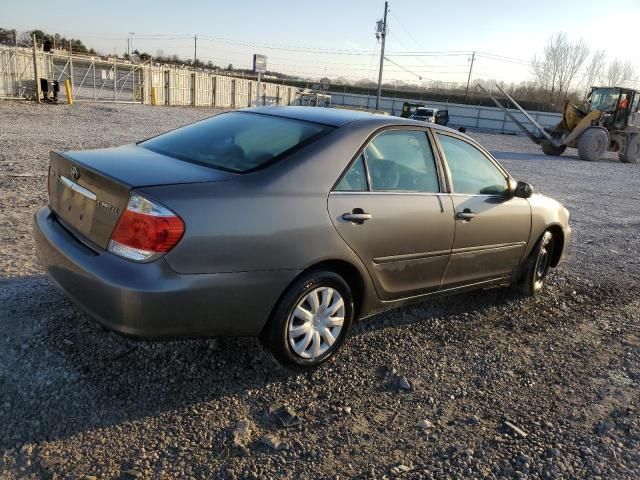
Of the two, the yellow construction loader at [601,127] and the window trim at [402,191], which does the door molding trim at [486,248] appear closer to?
the window trim at [402,191]

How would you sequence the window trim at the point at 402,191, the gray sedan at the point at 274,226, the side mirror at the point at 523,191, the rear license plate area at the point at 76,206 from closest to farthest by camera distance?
the gray sedan at the point at 274,226 < the rear license plate area at the point at 76,206 < the window trim at the point at 402,191 < the side mirror at the point at 523,191

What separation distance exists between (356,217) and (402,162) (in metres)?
0.71

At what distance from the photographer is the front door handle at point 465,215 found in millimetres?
3764

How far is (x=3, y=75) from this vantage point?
21.9m

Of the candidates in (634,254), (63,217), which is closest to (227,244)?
(63,217)

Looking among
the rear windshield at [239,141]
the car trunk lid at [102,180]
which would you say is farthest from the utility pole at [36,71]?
the car trunk lid at [102,180]

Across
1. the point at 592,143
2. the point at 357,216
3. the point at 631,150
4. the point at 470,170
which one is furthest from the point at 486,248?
the point at 631,150

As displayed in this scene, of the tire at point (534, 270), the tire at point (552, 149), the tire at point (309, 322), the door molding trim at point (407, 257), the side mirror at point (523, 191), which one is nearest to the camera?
the tire at point (309, 322)

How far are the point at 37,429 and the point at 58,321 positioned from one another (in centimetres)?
108

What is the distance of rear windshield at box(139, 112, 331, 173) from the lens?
122 inches

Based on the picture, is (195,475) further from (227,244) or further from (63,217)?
(63,217)

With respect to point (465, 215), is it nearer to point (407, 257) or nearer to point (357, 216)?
point (407, 257)

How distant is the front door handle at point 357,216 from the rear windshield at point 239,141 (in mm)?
498

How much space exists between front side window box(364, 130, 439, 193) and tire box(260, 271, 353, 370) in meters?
0.71
